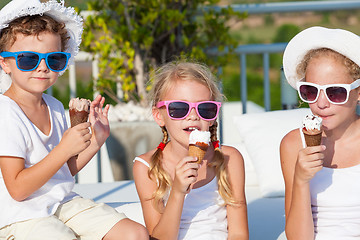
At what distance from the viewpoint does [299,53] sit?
1.96m

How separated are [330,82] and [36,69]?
98cm

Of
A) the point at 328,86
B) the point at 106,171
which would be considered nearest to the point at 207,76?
the point at 328,86

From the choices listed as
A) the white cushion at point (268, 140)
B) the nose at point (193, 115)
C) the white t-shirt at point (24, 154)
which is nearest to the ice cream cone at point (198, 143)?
the nose at point (193, 115)

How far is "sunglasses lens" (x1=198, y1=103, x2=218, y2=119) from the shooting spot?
1979mm

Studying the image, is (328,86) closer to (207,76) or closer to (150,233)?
(207,76)

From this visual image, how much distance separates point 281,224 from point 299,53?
2.66 feet

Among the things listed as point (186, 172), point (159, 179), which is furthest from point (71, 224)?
point (186, 172)

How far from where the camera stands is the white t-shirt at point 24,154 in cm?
183

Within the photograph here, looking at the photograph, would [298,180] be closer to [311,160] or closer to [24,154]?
[311,160]

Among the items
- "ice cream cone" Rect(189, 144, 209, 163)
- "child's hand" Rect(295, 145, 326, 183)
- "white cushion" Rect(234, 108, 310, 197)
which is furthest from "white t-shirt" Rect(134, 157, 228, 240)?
"white cushion" Rect(234, 108, 310, 197)

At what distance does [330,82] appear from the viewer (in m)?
1.84

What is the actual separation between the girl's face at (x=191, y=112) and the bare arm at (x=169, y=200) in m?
0.19

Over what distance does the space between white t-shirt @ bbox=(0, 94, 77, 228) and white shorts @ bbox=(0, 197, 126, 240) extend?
0.09 ft

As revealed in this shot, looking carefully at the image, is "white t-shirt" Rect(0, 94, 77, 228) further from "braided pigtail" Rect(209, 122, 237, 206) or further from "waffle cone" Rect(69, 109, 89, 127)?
"braided pigtail" Rect(209, 122, 237, 206)
